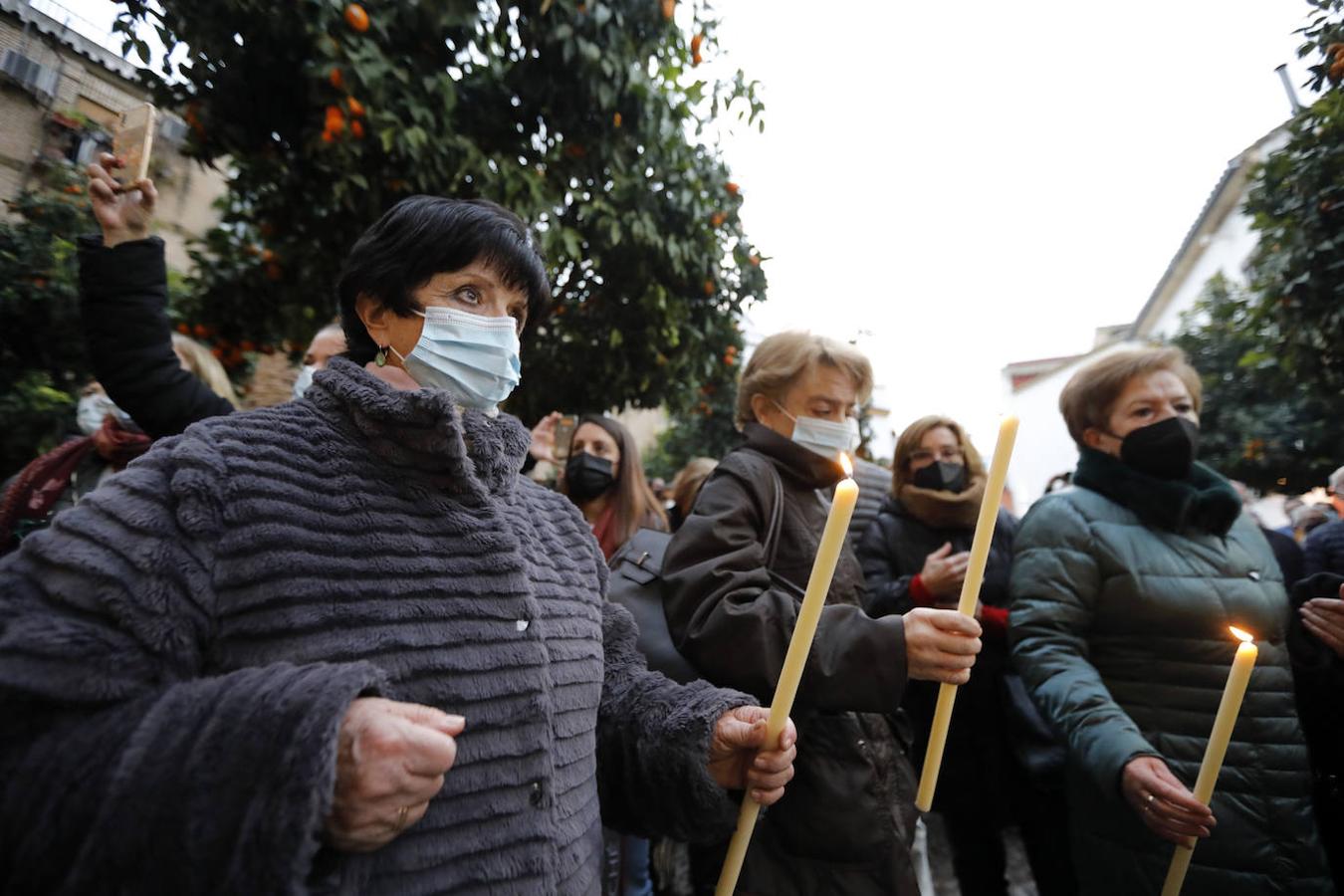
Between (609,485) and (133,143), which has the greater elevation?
(133,143)

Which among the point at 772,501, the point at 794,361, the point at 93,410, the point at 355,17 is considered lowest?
the point at 93,410

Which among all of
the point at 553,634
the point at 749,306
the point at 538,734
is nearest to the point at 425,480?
the point at 553,634

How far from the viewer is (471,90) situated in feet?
11.7

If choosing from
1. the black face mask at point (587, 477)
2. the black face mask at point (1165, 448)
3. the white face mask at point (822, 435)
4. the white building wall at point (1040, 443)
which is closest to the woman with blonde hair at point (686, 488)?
the black face mask at point (587, 477)

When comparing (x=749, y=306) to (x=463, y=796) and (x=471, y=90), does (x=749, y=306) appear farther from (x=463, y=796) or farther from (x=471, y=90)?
(x=463, y=796)

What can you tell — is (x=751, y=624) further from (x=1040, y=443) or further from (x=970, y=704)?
(x=1040, y=443)

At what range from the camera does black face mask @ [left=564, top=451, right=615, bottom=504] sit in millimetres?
3820

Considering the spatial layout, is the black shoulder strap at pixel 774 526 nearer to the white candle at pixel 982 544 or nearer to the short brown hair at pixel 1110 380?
the white candle at pixel 982 544

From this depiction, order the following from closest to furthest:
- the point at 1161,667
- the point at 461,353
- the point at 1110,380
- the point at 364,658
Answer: the point at 364,658 < the point at 461,353 < the point at 1161,667 < the point at 1110,380

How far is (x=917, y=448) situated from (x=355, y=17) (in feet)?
10.1

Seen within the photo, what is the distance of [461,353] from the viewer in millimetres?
1336

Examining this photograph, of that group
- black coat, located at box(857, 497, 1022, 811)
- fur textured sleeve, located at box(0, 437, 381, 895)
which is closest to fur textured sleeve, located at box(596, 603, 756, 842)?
fur textured sleeve, located at box(0, 437, 381, 895)

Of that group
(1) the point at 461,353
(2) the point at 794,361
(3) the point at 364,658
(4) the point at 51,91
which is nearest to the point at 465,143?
(4) the point at 51,91

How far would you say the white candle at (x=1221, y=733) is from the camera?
140 cm
